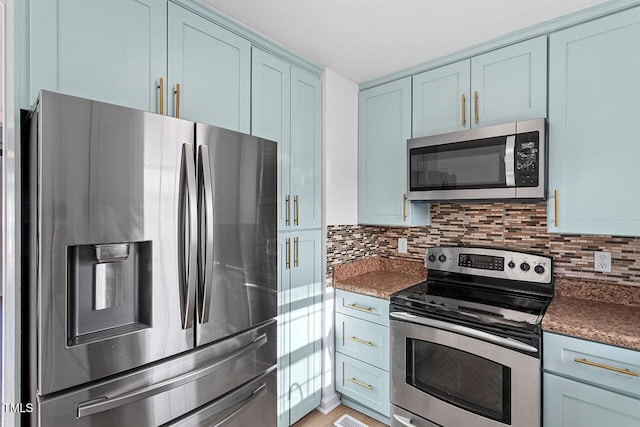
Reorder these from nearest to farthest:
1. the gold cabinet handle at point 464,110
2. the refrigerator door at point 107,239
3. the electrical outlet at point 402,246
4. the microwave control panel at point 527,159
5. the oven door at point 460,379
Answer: the refrigerator door at point 107,239
the oven door at point 460,379
the microwave control panel at point 527,159
the gold cabinet handle at point 464,110
the electrical outlet at point 402,246

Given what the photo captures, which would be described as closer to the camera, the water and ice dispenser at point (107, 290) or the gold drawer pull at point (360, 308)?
the water and ice dispenser at point (107, 290)

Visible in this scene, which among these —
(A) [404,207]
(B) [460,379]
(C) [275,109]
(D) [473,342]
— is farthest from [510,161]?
(C) [275,109]

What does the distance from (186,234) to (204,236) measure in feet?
0.24

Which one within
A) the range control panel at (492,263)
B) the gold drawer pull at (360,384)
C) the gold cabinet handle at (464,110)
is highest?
the gold cabinet handle at (464,110)

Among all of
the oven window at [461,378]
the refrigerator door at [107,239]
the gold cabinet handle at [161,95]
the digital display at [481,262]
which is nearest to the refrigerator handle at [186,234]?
the refrigerator door at [107,239]

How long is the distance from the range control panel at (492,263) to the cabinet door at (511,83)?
83 cm

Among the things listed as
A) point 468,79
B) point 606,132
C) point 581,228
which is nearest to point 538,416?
point 581,228

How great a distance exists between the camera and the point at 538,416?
1.55m

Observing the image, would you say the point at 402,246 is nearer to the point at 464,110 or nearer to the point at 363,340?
the point at 363,340

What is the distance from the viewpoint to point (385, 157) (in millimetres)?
2496

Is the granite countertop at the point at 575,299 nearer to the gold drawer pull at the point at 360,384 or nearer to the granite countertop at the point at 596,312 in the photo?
the granite countertop at the point at 596,312

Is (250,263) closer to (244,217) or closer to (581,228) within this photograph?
(244,217)

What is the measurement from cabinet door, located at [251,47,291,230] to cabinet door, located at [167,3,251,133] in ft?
0.18

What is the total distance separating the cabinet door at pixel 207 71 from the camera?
1548mm
